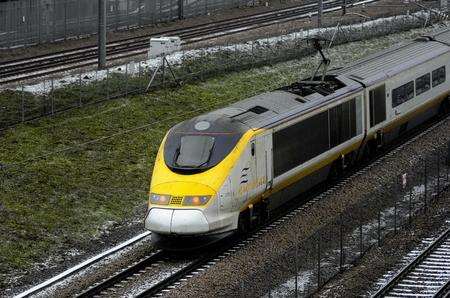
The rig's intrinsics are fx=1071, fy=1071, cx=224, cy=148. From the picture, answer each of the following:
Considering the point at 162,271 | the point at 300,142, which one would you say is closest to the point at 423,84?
the point at 300,142

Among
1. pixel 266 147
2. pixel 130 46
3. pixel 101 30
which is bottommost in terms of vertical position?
pixel 130 46

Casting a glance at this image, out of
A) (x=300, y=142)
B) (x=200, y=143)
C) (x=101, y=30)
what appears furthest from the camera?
(x=101, y=30)

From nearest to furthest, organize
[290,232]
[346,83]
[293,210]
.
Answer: [290,232] < [293,210] < [346,83]

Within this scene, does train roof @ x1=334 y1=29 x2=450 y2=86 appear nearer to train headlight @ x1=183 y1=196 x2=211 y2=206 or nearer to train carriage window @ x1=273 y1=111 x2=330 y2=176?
train carriage window @ x1=273 y1=111 x2=330 y2=176

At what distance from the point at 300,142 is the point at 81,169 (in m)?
7.66

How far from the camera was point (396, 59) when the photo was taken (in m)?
39.2

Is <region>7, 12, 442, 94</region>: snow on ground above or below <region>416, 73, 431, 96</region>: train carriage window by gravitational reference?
below

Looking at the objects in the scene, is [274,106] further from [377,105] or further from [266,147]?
[377,105]

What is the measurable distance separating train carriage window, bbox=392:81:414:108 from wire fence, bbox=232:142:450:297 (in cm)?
233

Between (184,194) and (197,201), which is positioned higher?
(184,194)

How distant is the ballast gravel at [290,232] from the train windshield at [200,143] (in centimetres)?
249

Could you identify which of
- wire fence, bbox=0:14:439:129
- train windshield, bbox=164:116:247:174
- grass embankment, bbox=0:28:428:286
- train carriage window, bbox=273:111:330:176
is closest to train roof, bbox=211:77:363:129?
train carriage window, bbox=273:111:330:176

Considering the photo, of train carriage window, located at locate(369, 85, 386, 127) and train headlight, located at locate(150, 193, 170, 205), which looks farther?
train carriage window, located at locate(369, 85, 386, 127)

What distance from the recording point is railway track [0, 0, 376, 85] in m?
49.9
